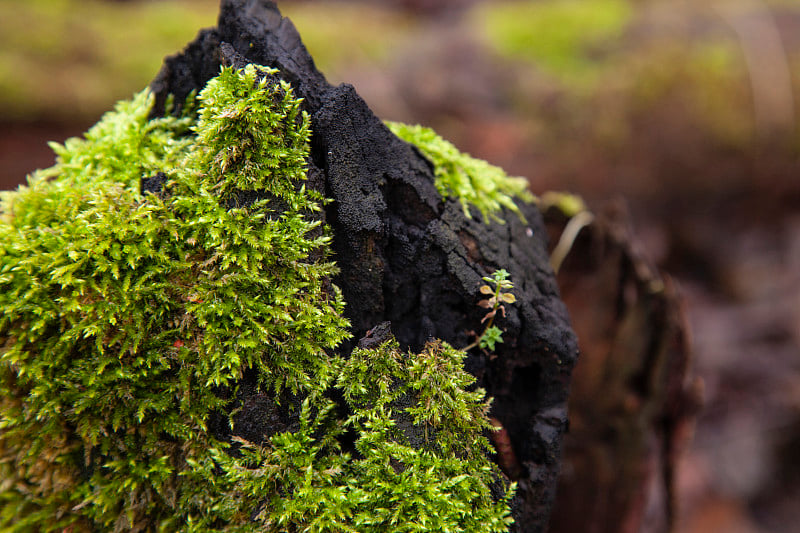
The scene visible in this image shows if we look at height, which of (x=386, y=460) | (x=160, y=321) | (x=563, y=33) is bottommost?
(x=386, y=460)

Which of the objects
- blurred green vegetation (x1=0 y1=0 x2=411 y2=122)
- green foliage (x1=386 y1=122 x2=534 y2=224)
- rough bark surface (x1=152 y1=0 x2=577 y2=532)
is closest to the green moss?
blurred green vegetation (x1=0 y1=0 x2=411 y2=122)

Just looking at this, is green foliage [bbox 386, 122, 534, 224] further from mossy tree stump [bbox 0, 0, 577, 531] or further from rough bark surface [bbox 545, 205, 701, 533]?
rough bark surface [bbox 545, 205, 701, 533]

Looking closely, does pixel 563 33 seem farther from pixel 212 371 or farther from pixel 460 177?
pixel 212 371

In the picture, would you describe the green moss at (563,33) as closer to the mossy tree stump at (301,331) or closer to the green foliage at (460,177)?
the green foliage at (460,177)

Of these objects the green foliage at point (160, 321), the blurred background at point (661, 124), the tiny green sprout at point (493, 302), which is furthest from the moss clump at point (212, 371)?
the blurred background at point (661, 124)

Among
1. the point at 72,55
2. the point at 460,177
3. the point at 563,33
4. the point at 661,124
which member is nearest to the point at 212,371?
the point at 460,177

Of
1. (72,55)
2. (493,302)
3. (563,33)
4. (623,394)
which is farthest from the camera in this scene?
(563,33)

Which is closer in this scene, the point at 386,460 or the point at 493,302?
the point at 386,460
